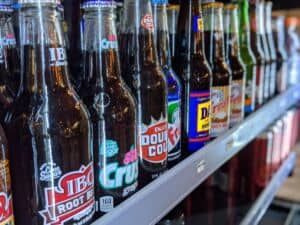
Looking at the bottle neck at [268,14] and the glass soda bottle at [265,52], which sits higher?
the bottle neck at [268,14]

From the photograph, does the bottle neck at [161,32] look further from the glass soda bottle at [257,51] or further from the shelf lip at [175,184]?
the glass soda bottle at [257,51]

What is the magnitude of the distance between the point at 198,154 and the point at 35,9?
316 millimetres

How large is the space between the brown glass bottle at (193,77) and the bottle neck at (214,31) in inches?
3.0

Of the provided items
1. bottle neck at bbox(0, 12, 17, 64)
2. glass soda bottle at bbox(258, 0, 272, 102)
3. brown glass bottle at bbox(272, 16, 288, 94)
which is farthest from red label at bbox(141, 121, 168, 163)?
brown glass bottle at bbox(272, 16, 288, 94)

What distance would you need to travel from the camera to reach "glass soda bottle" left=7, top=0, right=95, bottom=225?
0.35 m

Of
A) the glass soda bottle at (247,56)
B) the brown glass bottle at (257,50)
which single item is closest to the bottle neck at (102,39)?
the glass soda bottle at (247,56)

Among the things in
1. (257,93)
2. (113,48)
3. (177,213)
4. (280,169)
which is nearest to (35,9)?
(113,48)

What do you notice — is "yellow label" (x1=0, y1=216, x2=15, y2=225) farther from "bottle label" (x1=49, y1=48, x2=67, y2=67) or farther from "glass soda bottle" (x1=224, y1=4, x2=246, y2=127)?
"glass soda bottle" (x1=224, y1=4, x2=246, y2=127)

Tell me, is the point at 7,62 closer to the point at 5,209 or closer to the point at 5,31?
the point at 5,31

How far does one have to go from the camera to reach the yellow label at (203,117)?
577 mm

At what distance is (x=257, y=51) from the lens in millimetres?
1069

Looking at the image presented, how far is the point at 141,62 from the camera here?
49 centimetres

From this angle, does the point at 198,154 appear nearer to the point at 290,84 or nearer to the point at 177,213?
the point at 177,213

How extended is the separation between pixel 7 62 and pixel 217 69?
16.4 inches
